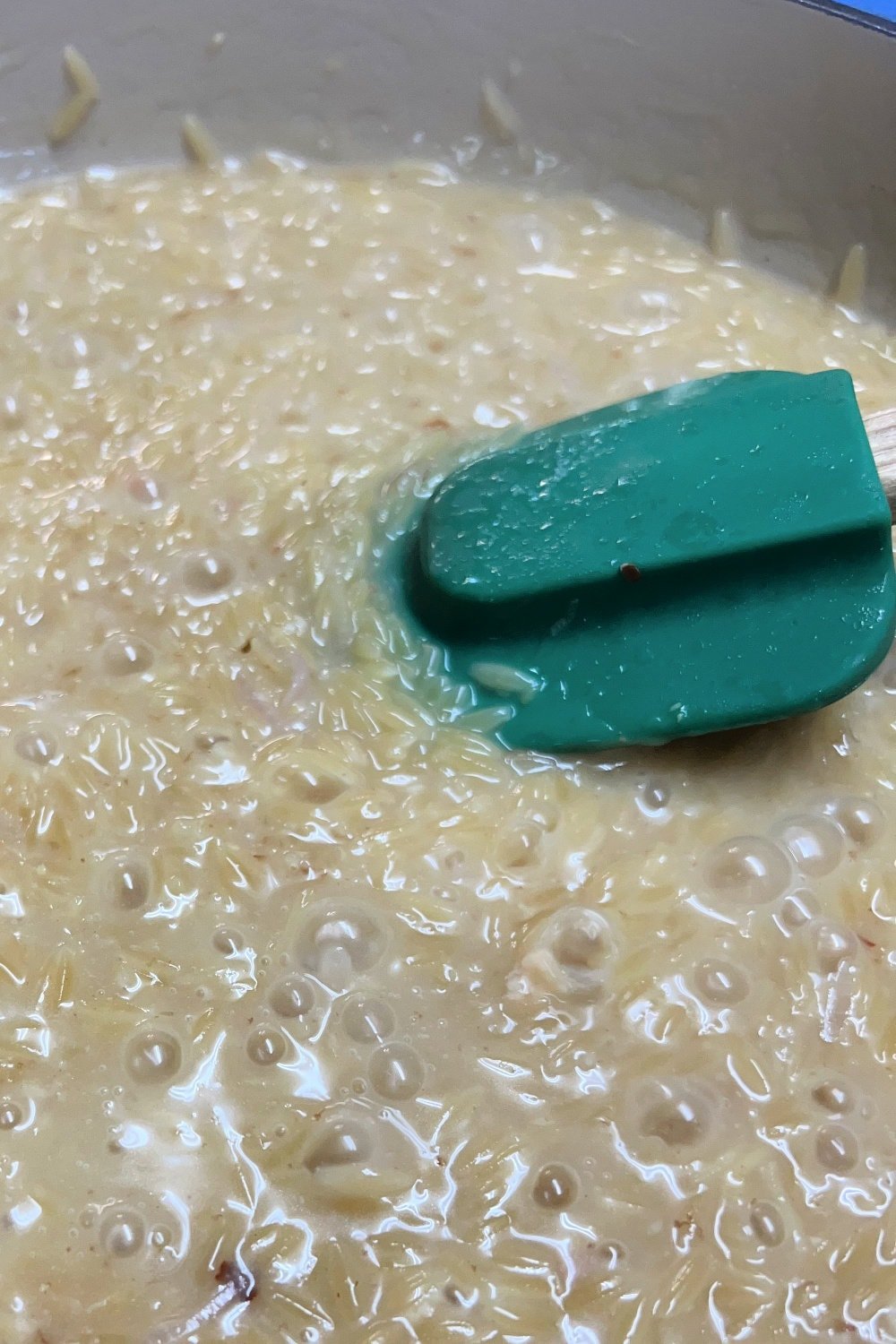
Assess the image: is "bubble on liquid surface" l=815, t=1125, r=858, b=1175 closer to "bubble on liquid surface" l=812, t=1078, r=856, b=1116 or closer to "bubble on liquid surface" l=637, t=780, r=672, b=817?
"bubble on liquid surface" l=812, t=1078, r=856, b=1116

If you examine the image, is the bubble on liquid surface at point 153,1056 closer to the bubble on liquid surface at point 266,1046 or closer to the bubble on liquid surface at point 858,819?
the bubble on liquid surface at point 266,1046

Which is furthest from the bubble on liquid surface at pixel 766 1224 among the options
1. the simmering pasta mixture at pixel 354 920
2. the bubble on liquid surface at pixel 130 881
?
the bubble on liquid surface at pixel 130 881

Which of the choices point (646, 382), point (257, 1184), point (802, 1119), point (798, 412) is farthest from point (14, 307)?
point (802, 1119)

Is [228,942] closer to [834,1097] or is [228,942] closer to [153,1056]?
[153,1056]

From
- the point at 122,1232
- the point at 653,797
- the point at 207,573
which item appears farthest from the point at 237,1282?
the point at 207,573

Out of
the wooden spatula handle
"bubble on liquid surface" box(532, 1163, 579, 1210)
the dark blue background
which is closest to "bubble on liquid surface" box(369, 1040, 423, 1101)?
"bubble on liquid surface" box(532, 1163, 579, 1210)

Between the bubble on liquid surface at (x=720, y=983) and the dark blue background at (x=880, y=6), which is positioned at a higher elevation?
the dark blue background at (x=880, y=6)
